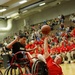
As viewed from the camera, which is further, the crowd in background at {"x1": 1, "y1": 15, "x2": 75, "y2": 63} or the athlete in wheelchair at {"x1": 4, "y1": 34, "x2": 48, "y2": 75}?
the crowd in background at {"x1": 1, "y1": 15, "x2": 75, "y2": 63}

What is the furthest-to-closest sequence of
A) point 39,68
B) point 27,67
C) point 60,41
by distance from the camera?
point 60,41 → point 27,67 → point 39,68

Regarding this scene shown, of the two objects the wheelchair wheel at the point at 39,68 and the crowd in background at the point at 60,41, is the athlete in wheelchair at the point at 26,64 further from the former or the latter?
the crowd in background at the point at 60,41

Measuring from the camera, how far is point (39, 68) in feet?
11.6

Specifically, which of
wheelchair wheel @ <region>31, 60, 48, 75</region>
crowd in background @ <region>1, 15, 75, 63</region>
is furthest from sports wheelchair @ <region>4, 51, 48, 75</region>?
crowd in background @ <region>1, 15, 75, 63</region>

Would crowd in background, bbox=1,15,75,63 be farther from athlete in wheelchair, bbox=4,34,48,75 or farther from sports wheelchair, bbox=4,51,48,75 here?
sports wheelchair, bbox=4,51,48,75

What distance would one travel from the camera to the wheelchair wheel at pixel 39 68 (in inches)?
136

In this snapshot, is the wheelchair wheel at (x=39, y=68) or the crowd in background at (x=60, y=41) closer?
the wheelchair wheel at (x=39, y=68)

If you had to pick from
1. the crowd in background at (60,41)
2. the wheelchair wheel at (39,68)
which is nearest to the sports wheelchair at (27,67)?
the wheelchair wheel at (39,68)

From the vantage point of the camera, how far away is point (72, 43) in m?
9.76

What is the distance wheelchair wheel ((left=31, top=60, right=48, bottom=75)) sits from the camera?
346 centimetres

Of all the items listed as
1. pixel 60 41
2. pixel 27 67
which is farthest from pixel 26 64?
pixel 60 41

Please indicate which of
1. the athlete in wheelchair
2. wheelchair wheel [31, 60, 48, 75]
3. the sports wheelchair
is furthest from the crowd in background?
wheelchair wheel [31, 60, 48, 75]

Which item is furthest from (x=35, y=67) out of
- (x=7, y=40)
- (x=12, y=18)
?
(x=12, y=18)

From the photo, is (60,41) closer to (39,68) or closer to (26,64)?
(26,64)
